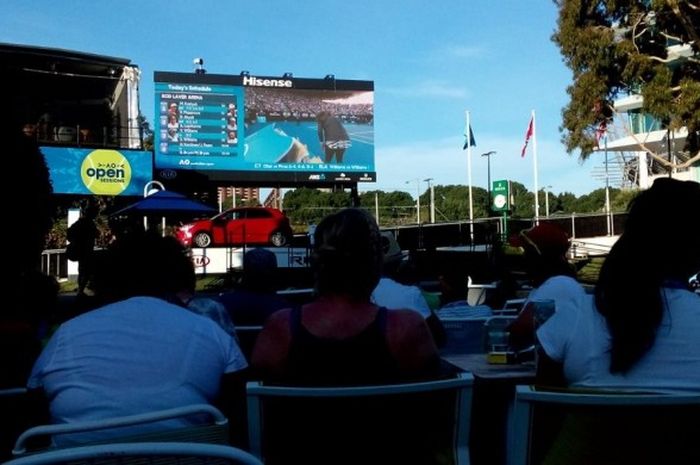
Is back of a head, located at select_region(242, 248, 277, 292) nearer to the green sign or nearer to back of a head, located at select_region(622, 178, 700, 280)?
back of a head, located at select_region(622, 178, 700, 280)

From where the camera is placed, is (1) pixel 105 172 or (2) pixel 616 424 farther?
(1) pixel 105 172

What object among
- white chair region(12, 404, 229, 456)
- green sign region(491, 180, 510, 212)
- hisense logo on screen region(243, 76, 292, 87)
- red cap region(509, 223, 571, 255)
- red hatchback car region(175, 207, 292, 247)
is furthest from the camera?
hisense logo on screen region(243, 76, 292, 87)

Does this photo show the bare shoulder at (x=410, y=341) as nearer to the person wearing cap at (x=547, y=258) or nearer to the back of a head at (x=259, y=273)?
the person wearing cap at (x=547, y=258)

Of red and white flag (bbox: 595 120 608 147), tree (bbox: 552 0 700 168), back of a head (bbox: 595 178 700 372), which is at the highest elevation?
tree (bbox: 552 0 700 168)

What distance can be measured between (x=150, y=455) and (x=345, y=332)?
3.32ft

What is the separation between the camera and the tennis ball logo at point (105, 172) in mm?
21391

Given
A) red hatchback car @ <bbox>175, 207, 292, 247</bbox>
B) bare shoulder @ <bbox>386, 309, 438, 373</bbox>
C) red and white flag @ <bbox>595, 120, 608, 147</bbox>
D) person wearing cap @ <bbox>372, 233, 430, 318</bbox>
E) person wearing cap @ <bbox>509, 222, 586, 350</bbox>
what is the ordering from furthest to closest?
red hatchback car @ <bbox>175, 207, 292, 247</bbox> < red and white flag @ <bbox>595, 120, 608, 147</bbox> < person wearing cap @ <bbox>372, 233, 430, 318</bbox> < person wearing cap @ <bbox>509, 222, 586, 350</bbox> < bare shoulder @ <bbox>386, 309, 438, 373</bbox>

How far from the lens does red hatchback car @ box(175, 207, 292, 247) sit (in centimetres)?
2378

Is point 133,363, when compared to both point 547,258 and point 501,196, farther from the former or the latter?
point 501,196

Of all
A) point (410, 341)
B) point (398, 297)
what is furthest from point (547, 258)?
point (410, 341)

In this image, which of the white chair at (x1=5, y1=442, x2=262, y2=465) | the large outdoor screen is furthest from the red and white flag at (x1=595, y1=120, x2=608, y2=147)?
the white chair at (x1=5, y1=442, x2=262, y2=465)

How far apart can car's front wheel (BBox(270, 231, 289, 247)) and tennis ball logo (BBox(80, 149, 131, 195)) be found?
5243 millimetres

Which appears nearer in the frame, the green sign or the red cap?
the red cap

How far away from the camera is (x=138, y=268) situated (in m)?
2.73
